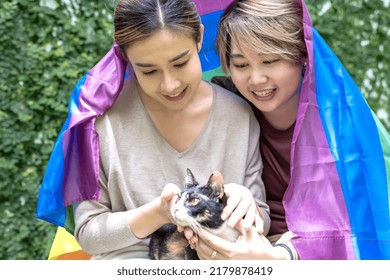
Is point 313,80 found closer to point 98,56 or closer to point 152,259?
point 152,259

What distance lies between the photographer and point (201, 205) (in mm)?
1697

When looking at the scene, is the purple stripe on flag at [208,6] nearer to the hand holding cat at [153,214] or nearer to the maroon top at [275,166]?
the maroon top at [275,166]

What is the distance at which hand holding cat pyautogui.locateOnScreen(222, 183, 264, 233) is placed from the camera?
174 centimetres

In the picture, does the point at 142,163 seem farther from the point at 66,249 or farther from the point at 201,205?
the point at 66,249

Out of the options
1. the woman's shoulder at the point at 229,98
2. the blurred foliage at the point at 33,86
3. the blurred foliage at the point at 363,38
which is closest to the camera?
the woman's shoulder at the point at 229,98

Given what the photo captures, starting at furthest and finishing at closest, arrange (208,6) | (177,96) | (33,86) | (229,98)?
(33,86) → (208,6) → (229,98) → (177,96)

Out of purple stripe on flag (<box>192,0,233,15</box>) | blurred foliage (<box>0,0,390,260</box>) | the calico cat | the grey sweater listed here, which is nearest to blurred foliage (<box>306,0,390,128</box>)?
blurred foliage (<box>0,0,390,260</box>)

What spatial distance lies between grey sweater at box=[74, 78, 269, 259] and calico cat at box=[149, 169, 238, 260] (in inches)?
5.5

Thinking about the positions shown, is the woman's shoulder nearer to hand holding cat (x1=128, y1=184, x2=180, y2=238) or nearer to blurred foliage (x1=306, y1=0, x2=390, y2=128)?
hand holding cat (x1=128, y1=184, x2=180, y2=238)

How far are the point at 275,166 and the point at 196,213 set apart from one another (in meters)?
0.48

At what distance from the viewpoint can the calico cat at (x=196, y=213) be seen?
5.54 ft

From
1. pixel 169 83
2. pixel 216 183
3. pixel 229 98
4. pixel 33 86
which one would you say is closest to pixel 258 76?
pixel 229 98

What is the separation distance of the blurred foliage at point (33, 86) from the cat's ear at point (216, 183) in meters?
1.79

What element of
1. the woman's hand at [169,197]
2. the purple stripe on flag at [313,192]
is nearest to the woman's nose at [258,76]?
the purple stripe on flag at [313,192]
